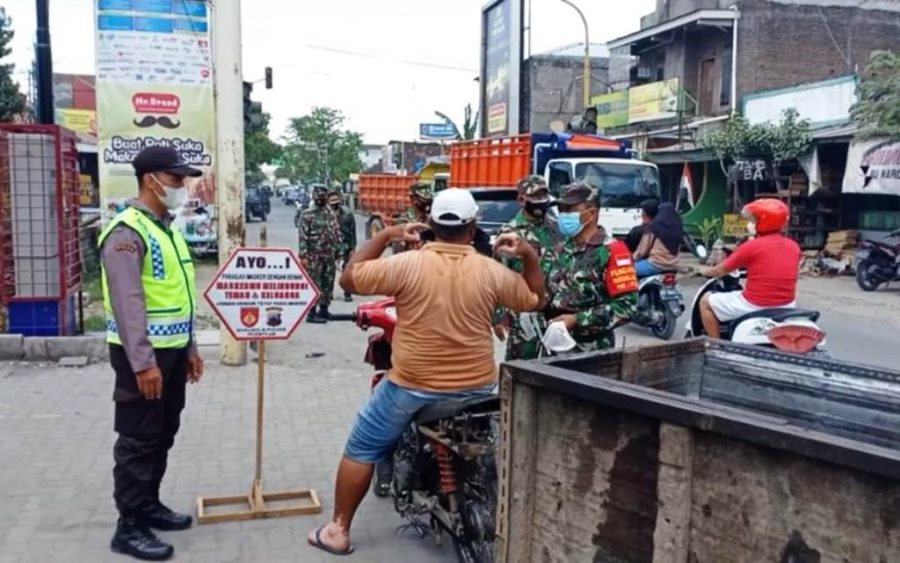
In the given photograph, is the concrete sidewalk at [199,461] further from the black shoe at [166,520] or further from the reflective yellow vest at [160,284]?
the reflective yellow vest at [160,284]

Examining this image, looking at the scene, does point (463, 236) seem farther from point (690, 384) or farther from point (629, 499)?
point (629, 499)

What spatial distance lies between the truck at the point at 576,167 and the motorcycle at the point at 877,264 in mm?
3909

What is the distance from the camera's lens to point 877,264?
15.3m

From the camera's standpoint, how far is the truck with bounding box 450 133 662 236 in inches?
661

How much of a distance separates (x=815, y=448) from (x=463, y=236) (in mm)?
1958

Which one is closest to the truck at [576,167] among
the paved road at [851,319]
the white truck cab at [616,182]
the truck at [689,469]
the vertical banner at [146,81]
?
the white truck cab at [616,182]

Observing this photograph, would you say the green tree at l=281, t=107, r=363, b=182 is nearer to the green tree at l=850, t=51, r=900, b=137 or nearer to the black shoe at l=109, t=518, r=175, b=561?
the green tree at l=850, t=51, r=900, b=137

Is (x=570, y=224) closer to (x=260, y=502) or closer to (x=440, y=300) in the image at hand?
(x=440, y=300)

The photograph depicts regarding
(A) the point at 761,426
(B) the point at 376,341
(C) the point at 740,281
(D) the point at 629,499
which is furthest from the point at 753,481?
(C) the point at 740,281

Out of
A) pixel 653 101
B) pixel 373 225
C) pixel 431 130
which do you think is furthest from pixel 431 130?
pixel 653 101

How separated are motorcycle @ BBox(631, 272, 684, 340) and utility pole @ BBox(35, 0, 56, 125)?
7000mm

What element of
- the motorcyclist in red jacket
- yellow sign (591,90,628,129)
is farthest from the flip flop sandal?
yellow sign (591,90,628,129)

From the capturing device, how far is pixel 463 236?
146 inches

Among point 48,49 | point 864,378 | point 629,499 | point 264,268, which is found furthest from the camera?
point 48,49
